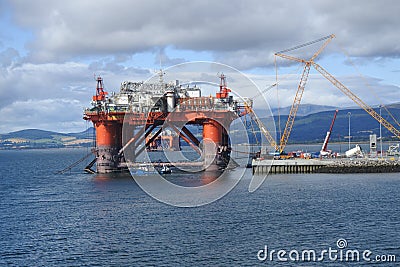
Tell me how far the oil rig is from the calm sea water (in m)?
19.8

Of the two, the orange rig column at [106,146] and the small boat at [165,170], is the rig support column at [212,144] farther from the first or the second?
the orange rig column at [106,146]

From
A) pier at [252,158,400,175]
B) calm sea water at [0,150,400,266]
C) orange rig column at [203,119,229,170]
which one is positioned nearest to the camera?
calm sea water at [0,150,400,266]

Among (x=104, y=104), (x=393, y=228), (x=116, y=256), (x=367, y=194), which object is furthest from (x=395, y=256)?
(x=104, y=104)

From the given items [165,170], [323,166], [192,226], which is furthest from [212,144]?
[192,226]

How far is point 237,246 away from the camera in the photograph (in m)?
37.0

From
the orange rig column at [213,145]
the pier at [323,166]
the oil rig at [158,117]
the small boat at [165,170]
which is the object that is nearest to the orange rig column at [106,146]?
the oil rig at [158,117]

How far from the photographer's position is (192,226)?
43.4m

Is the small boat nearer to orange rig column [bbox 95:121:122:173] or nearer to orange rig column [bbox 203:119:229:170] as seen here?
orange rig column [bbox 203:119:229:170]

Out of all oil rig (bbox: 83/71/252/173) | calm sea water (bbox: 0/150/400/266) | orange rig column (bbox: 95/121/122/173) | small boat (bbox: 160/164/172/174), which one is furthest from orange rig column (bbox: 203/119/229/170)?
calm sea water (bbox: 0/150/400/266)

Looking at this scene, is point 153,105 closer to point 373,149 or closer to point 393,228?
point 373,149

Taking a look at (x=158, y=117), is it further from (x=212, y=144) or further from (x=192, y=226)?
(x=192, y=226)

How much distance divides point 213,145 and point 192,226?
139 ft

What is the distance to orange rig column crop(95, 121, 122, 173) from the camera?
85.7m

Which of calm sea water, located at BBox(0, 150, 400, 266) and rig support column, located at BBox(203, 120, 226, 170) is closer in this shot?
calm sea water, located at BBox(0, 150, 400, 266)
